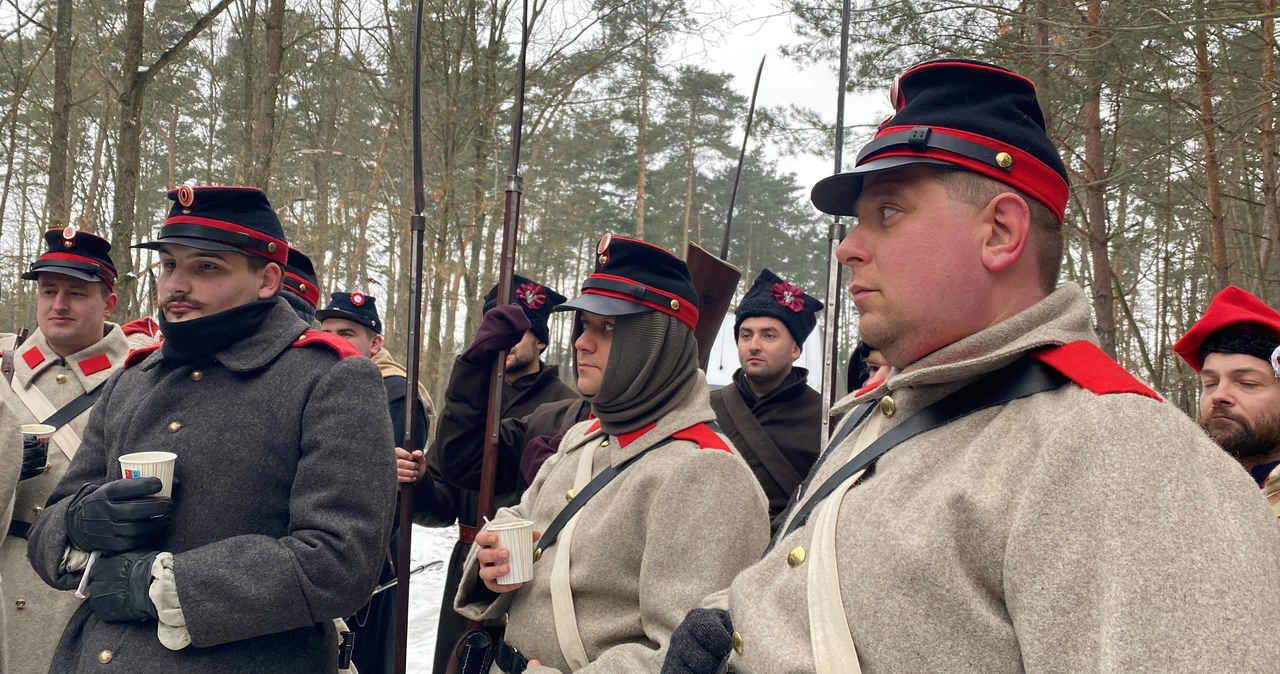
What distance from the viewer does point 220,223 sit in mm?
2557

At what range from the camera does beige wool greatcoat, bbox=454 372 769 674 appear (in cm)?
225

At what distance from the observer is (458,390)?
4055mm

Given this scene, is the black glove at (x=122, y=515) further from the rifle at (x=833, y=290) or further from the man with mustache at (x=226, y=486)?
the rifle at (x=833, y=290)

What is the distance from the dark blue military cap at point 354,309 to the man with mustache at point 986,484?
176 inches

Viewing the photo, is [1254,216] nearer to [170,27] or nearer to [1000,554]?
[1000,554]

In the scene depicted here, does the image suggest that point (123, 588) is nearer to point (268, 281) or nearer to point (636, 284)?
point (268, 281)

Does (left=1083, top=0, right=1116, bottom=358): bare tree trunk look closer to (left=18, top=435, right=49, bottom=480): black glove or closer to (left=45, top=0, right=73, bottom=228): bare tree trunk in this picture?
(left=18, top=435, right=49, bottom=480): black glove

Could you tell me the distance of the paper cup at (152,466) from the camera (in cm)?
217

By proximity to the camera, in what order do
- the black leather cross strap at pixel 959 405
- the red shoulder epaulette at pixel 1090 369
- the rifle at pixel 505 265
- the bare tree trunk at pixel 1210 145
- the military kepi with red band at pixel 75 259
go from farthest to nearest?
the bare tree trunk at pixel 1210 145 < the military kepi with red band at pixel 75 259 < the rifle at pixel 505 265 < the black leather cross strap at pixel 959 405 < the red shoulder epaulette at pixel 1090 369

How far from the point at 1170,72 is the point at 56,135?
8.76m

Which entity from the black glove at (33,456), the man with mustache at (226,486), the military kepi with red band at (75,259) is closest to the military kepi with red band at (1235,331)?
the man with mustache at (226,486)

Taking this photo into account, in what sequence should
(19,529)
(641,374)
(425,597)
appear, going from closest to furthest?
(641,374)
(19,529)
(425,597)

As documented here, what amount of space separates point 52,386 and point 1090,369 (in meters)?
4.15

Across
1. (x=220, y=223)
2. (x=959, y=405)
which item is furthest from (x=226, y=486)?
(x=959, y=405)
